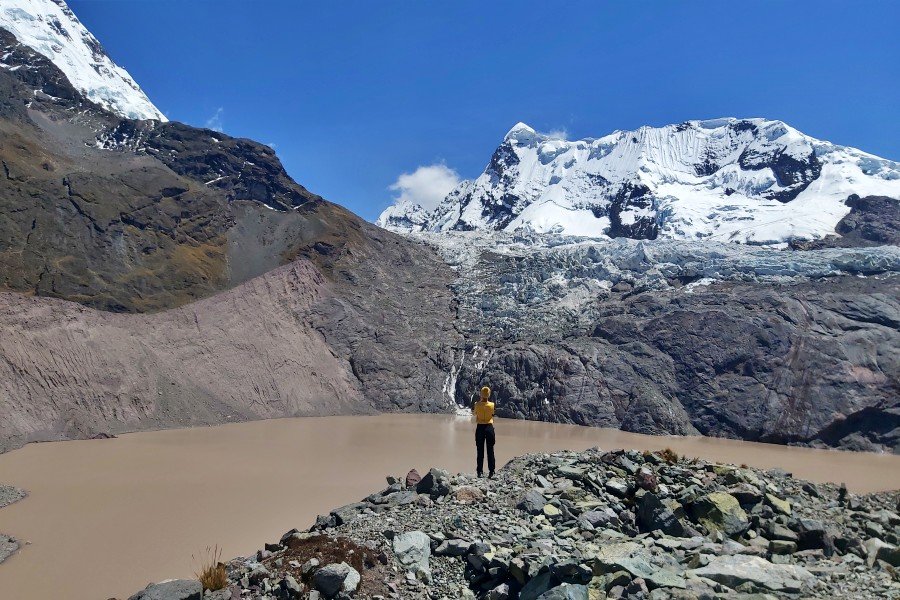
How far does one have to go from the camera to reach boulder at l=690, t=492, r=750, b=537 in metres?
8.39

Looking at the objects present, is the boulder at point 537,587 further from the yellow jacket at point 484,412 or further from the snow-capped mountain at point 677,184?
the snow-capped mountain at point 677,184

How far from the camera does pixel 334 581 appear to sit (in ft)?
22.2

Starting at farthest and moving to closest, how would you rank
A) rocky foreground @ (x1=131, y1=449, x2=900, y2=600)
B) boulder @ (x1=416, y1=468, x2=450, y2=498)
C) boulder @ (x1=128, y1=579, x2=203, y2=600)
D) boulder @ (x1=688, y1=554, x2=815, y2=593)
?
boulder @ (x1=416, y1=468, x2=450, y2=498), boulder @ (x1=128, y1=579, x2=203, y2=600), rocky foreground @ (x1=131, y1=449, x2=900, y2=600), boulder @ (x1=688, y1=554, x2=815, y2=593)

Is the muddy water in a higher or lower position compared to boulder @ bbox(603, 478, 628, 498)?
lower

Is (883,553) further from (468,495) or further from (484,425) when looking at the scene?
(484,425)

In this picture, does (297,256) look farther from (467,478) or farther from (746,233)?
(746,233)

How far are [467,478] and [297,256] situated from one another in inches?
1589

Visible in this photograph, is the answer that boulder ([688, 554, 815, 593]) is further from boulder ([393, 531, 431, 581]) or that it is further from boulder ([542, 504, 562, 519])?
boulder ([393, 531, 431, 581])

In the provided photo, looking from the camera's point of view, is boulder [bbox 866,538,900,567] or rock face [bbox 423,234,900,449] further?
rock face [bbox 423,234,900,449]

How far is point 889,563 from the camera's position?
705cm

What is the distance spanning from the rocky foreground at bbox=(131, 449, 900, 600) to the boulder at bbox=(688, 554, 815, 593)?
1 centimetres

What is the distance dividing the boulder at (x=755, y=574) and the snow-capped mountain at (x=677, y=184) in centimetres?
7600

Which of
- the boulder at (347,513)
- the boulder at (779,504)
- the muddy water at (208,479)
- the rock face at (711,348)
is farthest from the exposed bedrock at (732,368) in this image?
the boulder at (347,513)

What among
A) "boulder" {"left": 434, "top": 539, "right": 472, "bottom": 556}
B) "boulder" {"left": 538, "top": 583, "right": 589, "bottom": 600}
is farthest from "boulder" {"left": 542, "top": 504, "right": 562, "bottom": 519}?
"boulder" {"left": 538, "top": 583, "right": 589, "bottom": 600}
